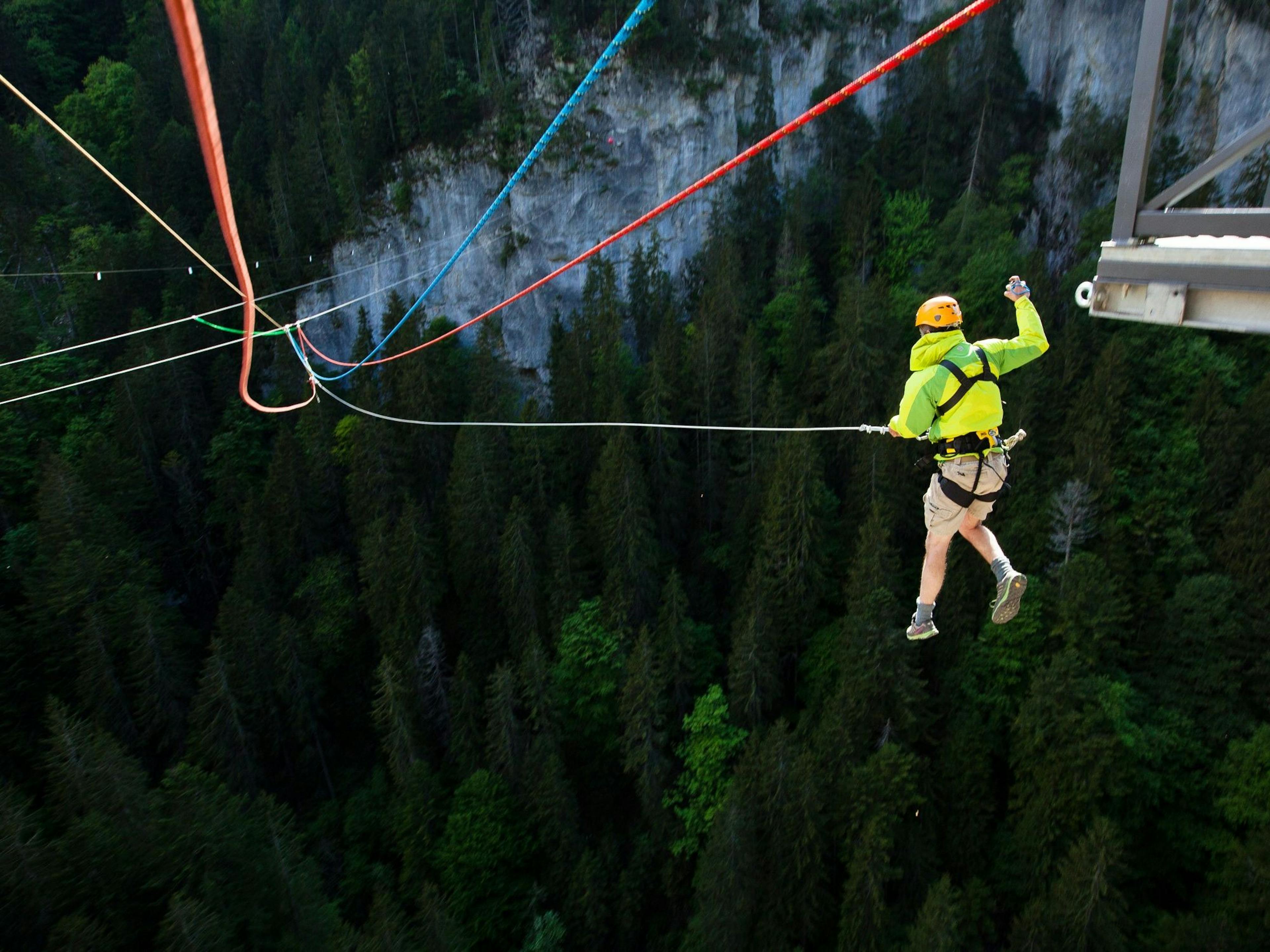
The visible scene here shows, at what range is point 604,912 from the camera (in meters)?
25.6

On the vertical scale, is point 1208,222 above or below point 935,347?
above

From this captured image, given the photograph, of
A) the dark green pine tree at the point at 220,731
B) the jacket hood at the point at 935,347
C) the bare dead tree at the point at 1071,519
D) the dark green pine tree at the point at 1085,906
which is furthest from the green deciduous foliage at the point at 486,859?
the jacket hood at the point at 935,347

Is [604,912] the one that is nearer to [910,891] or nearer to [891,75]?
[910,891]

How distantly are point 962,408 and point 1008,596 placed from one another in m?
1.88

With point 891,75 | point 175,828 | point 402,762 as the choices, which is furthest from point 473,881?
point 891,75

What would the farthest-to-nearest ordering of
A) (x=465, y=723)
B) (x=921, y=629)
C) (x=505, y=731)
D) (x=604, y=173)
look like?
1. (x=604, y=173)
2. (x=465, y=723)
3. (x=505, y=731)
4. (x=921, y=629)

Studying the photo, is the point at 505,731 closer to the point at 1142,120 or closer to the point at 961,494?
the point at 961,494

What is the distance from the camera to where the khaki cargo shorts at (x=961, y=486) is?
7422 mm

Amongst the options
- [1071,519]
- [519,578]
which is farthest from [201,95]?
[519,578]

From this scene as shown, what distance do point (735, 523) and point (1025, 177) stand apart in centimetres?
2037

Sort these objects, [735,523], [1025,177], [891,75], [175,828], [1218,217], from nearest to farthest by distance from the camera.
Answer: [1218,217] < [175,828] < [735,523] < [1025,177] < [891,75]

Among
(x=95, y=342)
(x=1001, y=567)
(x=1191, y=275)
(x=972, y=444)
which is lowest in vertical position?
(x=1001, y=567)

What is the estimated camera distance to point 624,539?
3025 cm

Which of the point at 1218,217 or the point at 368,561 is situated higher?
the point at 1218,217
